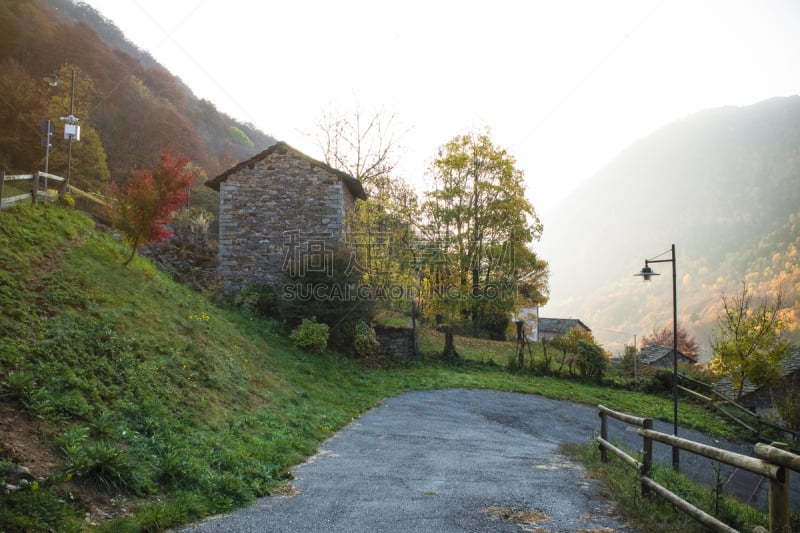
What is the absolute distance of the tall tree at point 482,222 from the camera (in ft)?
78.9

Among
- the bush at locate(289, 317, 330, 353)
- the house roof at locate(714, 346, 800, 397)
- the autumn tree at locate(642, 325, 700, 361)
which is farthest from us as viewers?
the autumn tree at locate(642, 325, 700, 361)

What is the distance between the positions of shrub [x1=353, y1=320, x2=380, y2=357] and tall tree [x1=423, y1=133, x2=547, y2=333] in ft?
21.7

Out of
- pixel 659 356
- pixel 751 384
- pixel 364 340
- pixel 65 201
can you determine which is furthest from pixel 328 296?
pixel 659 356

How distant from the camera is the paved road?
482 centimetres

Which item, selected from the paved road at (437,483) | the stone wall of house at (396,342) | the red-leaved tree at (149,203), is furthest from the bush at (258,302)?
the paved road at (437,483)

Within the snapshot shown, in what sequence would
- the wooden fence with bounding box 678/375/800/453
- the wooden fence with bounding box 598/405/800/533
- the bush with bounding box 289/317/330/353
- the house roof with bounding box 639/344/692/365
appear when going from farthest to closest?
1. the house roof with bounding box 639/344/692/365
2. the wooden fence with bounding box 678/375/800/453
3. the bush with bounding box 289/317/330/353
4. the wooden fence with bounding box 598/405/800/533

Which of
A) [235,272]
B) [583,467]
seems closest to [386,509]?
[583,467]

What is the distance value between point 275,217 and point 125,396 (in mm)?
13468

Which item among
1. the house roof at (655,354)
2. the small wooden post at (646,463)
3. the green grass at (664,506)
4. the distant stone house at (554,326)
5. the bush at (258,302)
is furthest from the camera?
the distant stone house at (554,326)

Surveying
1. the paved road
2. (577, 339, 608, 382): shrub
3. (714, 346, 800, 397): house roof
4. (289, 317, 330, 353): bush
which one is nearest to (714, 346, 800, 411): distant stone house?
(714, 346, 800, 397): house roof

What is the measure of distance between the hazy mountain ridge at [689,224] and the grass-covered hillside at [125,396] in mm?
61519

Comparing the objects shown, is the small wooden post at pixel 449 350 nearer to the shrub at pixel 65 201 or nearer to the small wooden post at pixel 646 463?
the shrub at pixel 65 201

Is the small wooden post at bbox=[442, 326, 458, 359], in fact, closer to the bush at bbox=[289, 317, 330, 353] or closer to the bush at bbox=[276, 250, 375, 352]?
the bush at bbox=[276, 250, 375, 352]

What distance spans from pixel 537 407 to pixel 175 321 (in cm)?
1075
